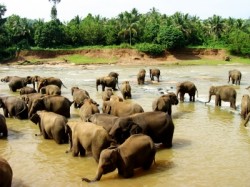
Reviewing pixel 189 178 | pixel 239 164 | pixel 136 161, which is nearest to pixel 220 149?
pixel 239 164

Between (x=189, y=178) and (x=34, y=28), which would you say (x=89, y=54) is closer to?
(x=34, y=28)

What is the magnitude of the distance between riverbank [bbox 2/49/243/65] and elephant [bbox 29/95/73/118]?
33612mm

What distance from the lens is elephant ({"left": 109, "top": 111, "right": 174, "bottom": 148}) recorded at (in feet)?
32.7

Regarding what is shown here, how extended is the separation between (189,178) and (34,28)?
5108 centimetres

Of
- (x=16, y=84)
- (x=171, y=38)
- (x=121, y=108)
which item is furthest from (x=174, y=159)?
(x=171, y=38)

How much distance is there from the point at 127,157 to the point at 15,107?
24.1 feet

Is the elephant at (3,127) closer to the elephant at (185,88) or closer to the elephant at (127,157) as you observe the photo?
the elephant at (127,157)

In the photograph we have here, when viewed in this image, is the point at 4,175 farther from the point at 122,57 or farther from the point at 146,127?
the point at 122,57

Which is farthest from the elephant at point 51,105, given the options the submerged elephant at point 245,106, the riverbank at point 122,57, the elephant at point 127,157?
the riverbank at point 122,57

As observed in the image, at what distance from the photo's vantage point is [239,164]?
976 centimetres

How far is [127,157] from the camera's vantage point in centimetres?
841

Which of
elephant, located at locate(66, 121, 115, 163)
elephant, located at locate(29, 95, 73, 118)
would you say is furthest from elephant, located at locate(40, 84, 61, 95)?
elephant, located at locate(66, 121, 115, 163)

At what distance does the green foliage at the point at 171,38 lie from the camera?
52188mm

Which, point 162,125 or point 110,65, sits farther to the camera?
point 110,65
